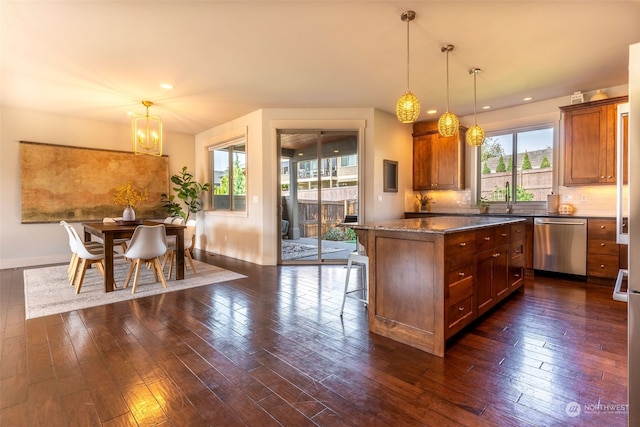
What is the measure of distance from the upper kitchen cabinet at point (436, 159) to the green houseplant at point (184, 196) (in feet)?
15.4

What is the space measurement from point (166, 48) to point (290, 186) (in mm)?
2842

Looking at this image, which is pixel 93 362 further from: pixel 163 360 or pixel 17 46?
pixel 17 46

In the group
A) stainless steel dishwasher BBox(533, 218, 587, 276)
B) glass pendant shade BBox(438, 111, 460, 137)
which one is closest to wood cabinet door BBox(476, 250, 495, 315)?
glass pendant shade BBox(438, 111, 460, 137)

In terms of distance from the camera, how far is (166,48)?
318cm

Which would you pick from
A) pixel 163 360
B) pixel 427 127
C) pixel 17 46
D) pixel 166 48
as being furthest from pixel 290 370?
pixel 427 127

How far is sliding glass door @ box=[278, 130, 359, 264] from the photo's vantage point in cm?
536

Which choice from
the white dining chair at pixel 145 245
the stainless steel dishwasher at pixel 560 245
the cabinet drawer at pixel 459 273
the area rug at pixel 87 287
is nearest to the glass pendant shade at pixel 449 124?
the cabinet drawer at pixel 459 273

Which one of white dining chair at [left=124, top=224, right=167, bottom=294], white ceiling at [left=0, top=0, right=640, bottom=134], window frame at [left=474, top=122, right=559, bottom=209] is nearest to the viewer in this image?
white ceiling at [left=0, top=0, right=640, bottom=134]

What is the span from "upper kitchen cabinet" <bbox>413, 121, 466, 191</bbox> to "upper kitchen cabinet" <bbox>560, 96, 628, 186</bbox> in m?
1.55

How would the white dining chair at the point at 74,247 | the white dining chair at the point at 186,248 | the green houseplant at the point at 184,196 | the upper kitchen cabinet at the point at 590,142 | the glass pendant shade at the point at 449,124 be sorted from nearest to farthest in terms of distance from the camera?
1. the glass pendant shade at the point at 449,124
2. the white dining chair at the point at 74,247
3. the upper kitchen cabinet at the point at 590,142
4. the white dining chair at the point at 186,248
5. the green houseplant at the point at 184,196

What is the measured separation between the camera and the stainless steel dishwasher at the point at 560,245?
4184 millimetres

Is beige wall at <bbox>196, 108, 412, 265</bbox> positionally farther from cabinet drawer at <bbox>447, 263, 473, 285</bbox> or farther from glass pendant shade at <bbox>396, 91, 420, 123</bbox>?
cabinet drawer at <bbox>447, 263, 473, 285</bbox>

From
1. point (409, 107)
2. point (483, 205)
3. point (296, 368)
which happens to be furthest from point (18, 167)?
point (483, 205)

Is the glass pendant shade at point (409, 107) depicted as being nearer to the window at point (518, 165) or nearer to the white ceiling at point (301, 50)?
the white ceiling at point (301, 50)
